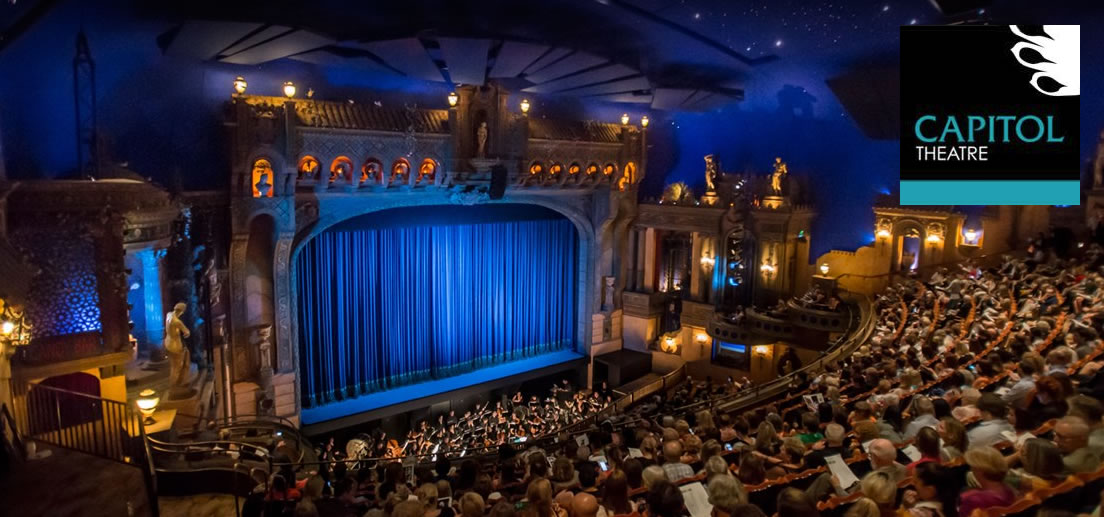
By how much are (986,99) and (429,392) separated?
14.8 m

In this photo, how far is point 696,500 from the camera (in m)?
4.82

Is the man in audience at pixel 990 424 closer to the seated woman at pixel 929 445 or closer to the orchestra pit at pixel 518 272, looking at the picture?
the orchestra pit at pixel 518 272

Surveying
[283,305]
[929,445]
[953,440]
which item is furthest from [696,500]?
[283,305]

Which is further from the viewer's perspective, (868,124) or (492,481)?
(868,124)

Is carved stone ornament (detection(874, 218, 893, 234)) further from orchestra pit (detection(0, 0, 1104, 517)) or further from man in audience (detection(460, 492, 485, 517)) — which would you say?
man in audience (detection(460, 492, 485, 517))

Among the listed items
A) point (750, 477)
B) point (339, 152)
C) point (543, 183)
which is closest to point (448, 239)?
point (543, 183)

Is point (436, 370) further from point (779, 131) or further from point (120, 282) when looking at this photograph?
point (779, 131)

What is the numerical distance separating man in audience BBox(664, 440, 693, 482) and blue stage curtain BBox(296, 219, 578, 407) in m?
13.7

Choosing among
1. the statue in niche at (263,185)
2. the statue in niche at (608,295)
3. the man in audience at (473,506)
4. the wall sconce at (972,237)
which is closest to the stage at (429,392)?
the statue in niche at (608,295)

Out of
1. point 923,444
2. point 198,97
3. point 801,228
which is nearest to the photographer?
point 923,444

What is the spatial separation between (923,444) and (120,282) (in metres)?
10.4

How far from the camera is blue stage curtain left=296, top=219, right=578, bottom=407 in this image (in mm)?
18094

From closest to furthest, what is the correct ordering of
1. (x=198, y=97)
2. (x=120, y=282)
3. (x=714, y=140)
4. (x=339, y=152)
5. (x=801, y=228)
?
(x=120, y=282)
(x=198, y=97)
(x=339, y=152)
(x=801, y=228)
(x=714, y=140)

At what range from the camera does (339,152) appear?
51.9 feet
